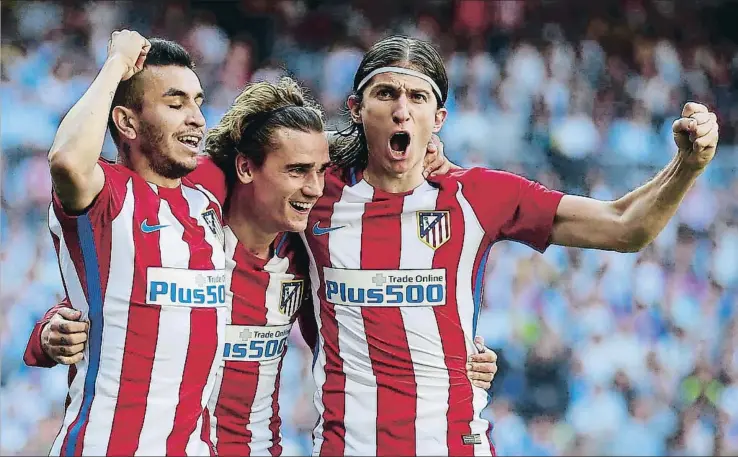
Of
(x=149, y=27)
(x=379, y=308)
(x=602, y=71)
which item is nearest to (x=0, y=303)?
(x=149, y=27)

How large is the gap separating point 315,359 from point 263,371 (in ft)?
0.75

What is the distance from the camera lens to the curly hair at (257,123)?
3.80 m

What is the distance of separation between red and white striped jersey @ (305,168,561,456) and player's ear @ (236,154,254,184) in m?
0.32

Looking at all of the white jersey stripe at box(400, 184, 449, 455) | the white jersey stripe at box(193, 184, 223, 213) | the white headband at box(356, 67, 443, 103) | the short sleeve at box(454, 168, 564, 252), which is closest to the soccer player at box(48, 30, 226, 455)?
the white jersey stripe at box(193, 184, 223, 213)

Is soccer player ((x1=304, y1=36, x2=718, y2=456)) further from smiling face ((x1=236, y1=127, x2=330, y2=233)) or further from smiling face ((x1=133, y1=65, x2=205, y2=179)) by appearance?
smiling face ((x1=133, y1=65, x2=205, y2=179))

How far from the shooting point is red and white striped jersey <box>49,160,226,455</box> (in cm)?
308

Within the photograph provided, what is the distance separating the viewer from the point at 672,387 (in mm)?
7977

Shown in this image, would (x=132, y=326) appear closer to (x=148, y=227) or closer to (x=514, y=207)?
(x=148, y=227)

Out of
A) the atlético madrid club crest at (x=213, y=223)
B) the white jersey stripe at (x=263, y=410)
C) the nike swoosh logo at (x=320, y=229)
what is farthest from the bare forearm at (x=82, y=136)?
the white jersey stripe at (x=263, y=410)

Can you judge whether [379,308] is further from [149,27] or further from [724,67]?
[724,67]

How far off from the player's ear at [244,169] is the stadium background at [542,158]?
12.3 feet

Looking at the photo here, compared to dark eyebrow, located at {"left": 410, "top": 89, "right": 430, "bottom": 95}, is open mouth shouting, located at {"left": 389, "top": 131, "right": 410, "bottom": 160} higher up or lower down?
lower down

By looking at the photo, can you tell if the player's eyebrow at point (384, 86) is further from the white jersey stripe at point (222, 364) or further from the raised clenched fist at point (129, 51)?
the raised clenched fist at point (129, 51)

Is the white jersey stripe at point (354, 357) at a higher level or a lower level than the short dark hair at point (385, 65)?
lower
